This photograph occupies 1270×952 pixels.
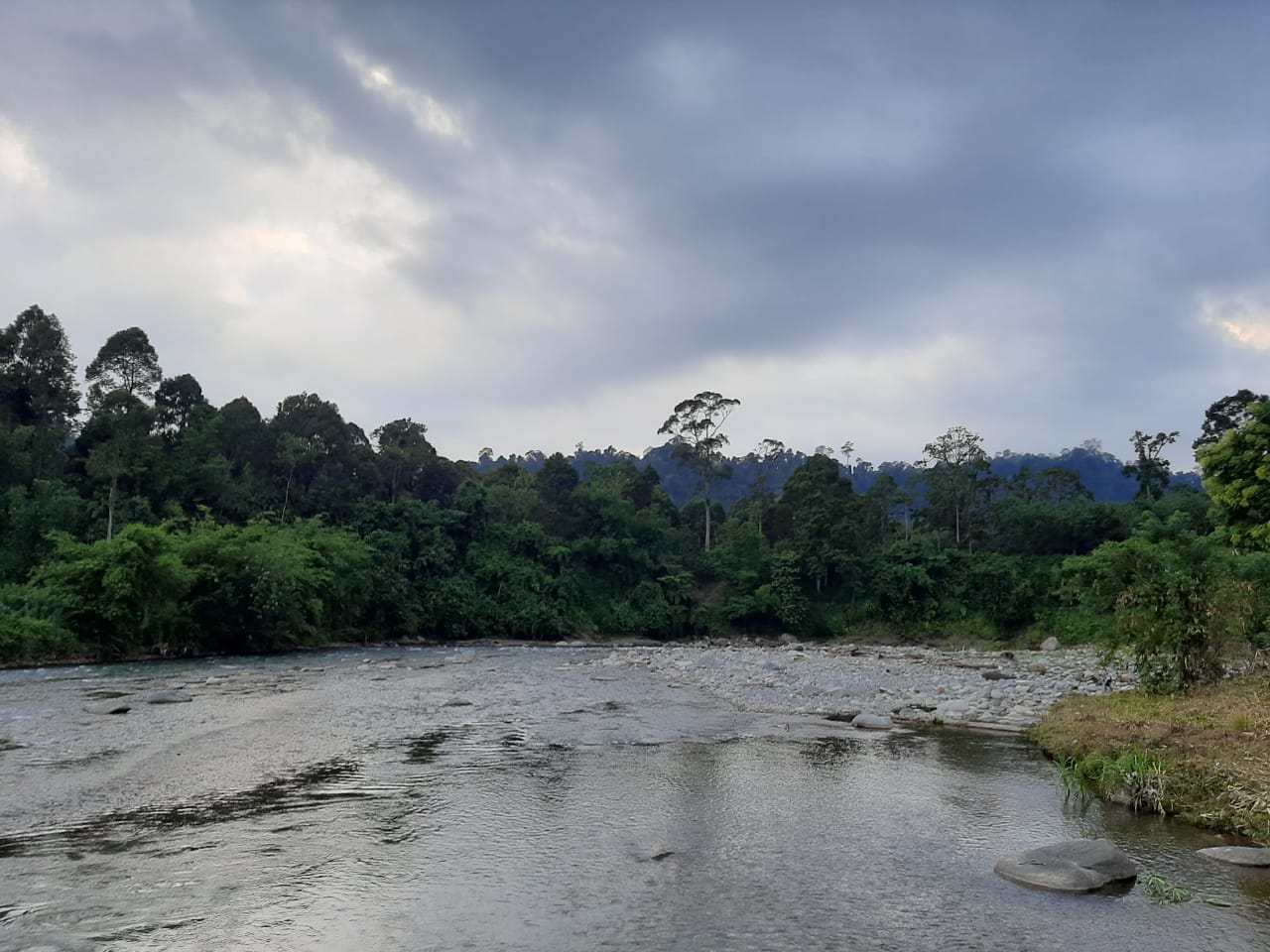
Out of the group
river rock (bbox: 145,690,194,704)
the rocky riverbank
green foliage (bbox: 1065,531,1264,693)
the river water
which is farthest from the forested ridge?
the river water

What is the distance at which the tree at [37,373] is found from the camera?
5022 cm

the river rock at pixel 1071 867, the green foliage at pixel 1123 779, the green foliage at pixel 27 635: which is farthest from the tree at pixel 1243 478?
the green foliage at pixel 27 635

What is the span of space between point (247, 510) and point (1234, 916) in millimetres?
55621

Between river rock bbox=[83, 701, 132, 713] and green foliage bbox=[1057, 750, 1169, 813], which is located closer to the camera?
green foliage bbox=[1057, 750, 1169, 813]

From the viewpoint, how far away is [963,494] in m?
69.9

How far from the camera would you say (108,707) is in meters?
17.6

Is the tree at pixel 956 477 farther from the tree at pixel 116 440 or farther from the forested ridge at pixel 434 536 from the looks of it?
the tree at pixel 116 440

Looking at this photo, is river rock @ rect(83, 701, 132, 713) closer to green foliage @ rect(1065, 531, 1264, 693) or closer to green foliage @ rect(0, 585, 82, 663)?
green foliage @ rect(0, 585, 82, 663)

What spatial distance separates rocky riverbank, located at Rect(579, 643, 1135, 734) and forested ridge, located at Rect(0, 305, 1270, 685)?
12.6 ft

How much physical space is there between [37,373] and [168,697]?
143 feet

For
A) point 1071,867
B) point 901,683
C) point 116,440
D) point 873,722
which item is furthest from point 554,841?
point 116,440

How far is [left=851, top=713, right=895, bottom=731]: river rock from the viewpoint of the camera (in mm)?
16125

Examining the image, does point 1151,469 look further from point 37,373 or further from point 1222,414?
point 37,373


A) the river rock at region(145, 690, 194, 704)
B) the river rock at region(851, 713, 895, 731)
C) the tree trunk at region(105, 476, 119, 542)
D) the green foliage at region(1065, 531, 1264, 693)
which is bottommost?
the river rock at region(145, 690, 194, 704)
